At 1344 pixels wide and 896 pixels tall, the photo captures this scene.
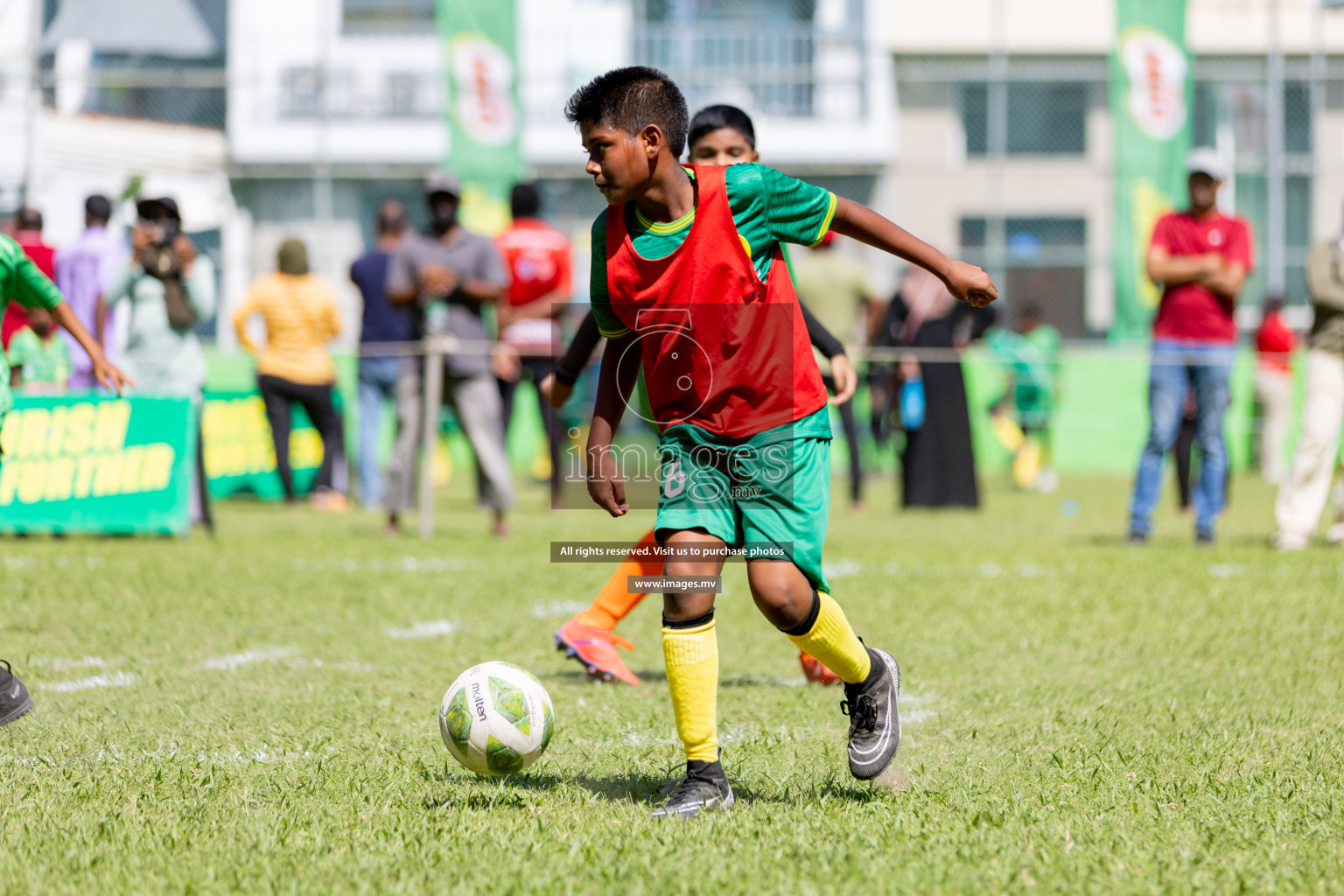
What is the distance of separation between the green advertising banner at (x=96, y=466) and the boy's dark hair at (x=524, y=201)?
3.04 m

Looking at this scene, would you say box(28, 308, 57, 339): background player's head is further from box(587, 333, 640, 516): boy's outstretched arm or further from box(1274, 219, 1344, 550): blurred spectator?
box(1274, 219, 1344, 550): blurred spectator

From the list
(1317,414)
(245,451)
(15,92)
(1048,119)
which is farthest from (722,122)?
(1048,119)

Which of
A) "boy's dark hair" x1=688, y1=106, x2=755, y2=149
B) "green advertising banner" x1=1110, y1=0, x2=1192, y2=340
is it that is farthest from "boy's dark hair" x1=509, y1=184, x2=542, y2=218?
"green advertising banner" x1=1110, y1=0, x2=1192, y2=340

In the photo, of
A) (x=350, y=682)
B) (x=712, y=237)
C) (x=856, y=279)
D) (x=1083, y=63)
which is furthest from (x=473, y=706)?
(x=1083, y=63)

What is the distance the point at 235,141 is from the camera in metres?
20.6

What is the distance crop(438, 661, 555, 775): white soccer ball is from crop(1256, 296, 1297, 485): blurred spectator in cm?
1412

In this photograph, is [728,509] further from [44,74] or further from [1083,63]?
[1083,63]

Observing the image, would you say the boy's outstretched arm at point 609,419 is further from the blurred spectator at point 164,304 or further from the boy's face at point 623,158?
the blurred spectator at point 164,304

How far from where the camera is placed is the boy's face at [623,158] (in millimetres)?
3693

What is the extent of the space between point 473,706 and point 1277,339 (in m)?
14.6

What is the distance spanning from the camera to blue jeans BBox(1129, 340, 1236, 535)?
9547 mm

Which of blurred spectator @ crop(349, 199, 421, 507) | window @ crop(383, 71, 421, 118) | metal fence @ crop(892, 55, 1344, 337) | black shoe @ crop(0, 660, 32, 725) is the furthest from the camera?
window @ crop(383, 71, 421, 118)

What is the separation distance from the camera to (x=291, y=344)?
12.5m

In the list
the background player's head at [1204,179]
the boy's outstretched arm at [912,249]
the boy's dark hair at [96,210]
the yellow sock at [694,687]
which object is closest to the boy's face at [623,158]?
the boy's outstretched arm at [912,249]
